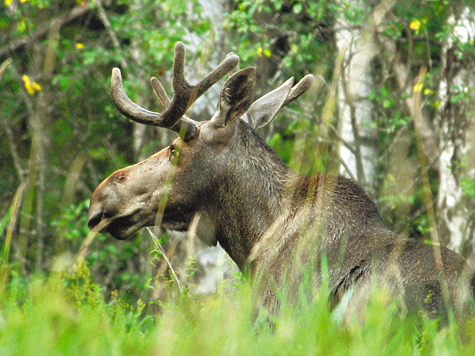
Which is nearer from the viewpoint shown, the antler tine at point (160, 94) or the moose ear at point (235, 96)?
the moose ear at point (235, 96)

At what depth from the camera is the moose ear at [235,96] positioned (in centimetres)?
411

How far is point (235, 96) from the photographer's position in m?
4.23

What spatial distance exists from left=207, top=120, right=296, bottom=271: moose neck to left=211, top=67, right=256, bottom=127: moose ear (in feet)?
0.58

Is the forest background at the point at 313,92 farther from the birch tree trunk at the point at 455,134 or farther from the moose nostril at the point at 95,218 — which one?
Result: the moose nostril at the point at 95,218

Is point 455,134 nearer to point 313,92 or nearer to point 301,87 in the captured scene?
point 313,92

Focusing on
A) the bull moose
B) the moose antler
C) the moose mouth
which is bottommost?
the moose mouth

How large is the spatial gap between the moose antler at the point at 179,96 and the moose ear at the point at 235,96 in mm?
91

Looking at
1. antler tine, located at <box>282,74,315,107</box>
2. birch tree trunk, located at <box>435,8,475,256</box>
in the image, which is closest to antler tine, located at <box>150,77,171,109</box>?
antler tine, located at <box>282,74,315,107</box>

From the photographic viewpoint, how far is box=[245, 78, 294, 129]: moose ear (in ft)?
16.3

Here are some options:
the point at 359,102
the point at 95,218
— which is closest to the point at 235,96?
the point at 95,218

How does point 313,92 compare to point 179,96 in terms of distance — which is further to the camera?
→ point 313,92

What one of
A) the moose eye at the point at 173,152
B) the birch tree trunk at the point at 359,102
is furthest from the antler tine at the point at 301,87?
the birch tree trunk at the point at 359,102

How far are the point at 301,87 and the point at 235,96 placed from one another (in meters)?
1.04

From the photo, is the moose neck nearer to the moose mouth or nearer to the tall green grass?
the moose mouth
